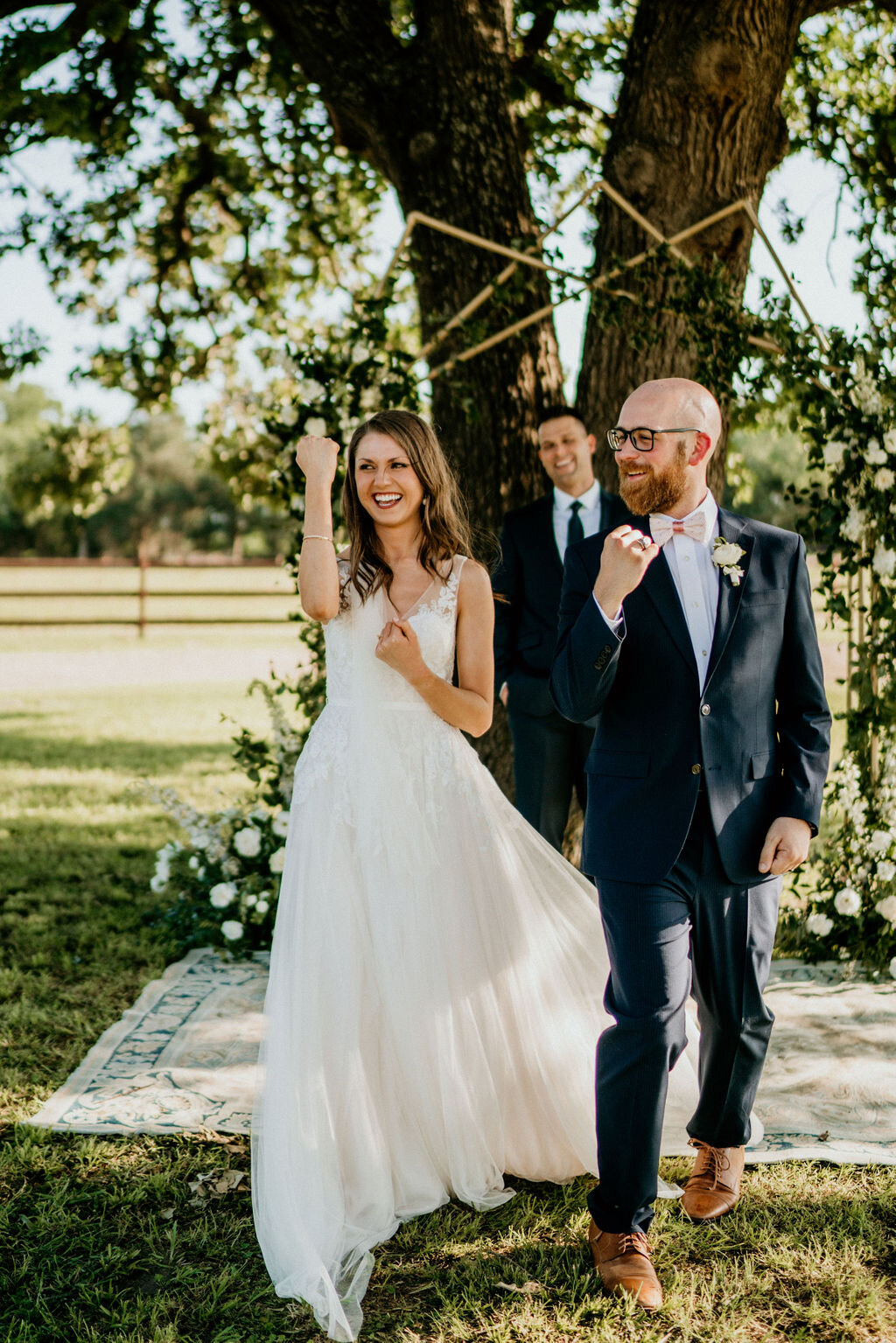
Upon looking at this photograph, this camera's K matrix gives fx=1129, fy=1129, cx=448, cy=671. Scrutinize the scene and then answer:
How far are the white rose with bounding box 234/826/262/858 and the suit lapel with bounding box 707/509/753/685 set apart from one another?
10.8 ft

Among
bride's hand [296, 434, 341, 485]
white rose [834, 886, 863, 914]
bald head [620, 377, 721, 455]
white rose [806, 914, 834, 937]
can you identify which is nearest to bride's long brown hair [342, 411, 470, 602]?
bride's hand [296, 434, 341, 485]

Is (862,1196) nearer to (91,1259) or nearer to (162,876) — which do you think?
(91,1259)

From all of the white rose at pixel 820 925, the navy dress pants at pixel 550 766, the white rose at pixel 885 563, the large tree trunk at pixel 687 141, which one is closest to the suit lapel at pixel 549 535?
the navy dress pants at pixel 550 766

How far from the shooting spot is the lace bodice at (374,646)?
11.6ft

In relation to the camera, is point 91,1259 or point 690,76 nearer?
point 91,1259

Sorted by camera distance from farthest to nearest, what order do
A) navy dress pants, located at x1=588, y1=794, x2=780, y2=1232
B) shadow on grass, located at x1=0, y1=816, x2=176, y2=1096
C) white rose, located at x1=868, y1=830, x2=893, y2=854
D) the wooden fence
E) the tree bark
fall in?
1. the wooden fence
2. the tree bark
3. white rose, located at x1=868, y1=830, x2=893, y2=854
4. shadow on grass, located at x1=0, y1=816, x2=176, y2=1096
5. navy dress pants, located at x1=588, y1=794, x2=780, y2=1232

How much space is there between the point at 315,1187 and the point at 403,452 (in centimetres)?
214

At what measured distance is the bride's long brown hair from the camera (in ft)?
11.6

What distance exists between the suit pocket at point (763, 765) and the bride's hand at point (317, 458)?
1.45m

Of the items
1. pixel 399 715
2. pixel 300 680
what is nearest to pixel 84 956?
pixel 300 680

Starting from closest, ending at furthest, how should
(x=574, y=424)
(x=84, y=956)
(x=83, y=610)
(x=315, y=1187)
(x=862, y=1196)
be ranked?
(x=315, y=1187) → (x=862, y=1196) → (x=574, y=424) → (x=84, y=956) → (x=83, y=610)

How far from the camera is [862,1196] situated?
11.5ft

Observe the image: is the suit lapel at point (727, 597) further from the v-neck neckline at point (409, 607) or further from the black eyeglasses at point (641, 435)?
the v-neck neckline at point (409, 607)

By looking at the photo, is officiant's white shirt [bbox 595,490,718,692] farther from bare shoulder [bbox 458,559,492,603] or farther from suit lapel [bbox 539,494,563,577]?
suit lapel [bbox 539,494,563,577]
